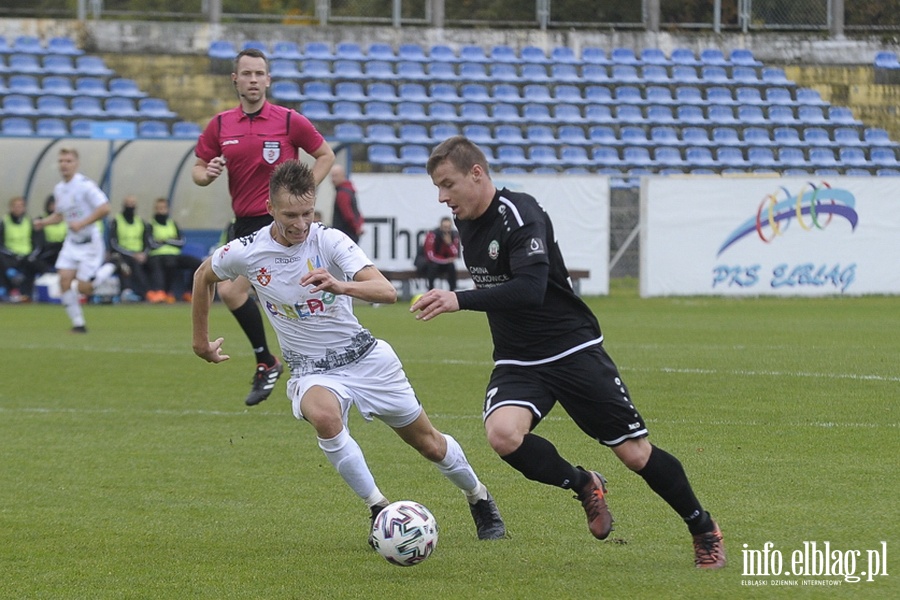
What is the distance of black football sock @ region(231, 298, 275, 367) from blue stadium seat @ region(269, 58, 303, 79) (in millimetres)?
19452

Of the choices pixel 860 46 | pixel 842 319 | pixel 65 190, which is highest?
pixel 860 46

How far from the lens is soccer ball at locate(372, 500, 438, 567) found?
16.4 ft

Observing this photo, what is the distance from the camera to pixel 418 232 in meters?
22.2

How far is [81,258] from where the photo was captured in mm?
15328

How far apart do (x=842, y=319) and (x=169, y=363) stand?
9073 mm

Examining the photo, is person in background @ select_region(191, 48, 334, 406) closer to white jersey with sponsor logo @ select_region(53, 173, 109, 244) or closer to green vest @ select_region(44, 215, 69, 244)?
white jersey with sponsor logo @ select_region(53, 173, 109, 244)

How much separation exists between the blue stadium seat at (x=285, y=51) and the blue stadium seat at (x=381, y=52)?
153 centimetres

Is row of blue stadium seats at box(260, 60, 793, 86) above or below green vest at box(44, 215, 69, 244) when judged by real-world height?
above

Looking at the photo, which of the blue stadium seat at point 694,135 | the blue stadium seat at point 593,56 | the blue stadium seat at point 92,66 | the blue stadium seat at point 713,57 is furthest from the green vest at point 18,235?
the blue stadium seat at point 713,57

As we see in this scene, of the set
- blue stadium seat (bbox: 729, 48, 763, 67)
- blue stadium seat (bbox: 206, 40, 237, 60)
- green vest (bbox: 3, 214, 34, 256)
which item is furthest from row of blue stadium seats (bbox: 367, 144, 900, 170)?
green vest (bbox: 3, 214, 34, 256)

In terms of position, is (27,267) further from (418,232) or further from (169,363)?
(169,363)

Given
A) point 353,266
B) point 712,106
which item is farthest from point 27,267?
point 353,266

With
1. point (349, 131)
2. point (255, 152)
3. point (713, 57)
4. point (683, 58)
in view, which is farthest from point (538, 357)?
point (713, 57)

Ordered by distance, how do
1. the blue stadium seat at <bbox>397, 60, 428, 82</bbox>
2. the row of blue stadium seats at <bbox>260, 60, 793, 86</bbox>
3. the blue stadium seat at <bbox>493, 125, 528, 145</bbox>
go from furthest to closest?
the blue stadium seat at <bbox>397, 60, 428, 82</bbox>
the row of blue stadium seats at <bbox>260, 60, 793, 86</bbox>
the blue stadium seat at <bbox>493, 125, 528, 145</bbox>
